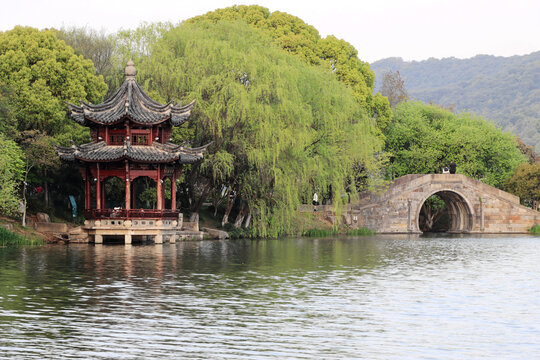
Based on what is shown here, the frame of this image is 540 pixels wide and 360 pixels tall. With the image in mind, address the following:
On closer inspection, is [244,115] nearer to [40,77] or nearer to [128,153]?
[128,153]

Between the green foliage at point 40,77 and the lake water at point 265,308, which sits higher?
the green foliage at point 40,77

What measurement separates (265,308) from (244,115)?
27.5 meters

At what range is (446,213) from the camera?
Result: 73500 mm

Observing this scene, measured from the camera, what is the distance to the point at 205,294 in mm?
19938

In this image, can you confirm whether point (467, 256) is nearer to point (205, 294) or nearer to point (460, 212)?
point (205, 294)

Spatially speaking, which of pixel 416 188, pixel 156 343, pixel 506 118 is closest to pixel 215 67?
pixel 416 188

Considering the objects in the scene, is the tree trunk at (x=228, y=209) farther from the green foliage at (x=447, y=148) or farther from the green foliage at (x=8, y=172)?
the green foliage at (x=447, y=148)

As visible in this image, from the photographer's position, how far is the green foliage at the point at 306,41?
204ft

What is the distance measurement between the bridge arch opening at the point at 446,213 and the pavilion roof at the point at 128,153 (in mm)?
28129

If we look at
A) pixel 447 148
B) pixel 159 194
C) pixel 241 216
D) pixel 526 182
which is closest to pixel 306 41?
pixel 447 148

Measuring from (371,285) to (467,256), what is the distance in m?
13.8

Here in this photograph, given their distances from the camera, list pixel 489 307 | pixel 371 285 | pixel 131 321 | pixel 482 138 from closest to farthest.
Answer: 1. pixel 131 321
2. pixel 489 307
3. pixel 371 285
4. pixel 482 138

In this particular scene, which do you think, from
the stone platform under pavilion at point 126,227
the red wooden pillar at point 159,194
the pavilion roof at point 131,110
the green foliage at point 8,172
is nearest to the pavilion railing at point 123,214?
the stone platform under pavilion at point 126,227

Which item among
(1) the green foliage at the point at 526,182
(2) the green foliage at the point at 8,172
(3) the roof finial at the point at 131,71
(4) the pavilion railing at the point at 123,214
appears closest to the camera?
(2) the green foliage at the point at 8,172
